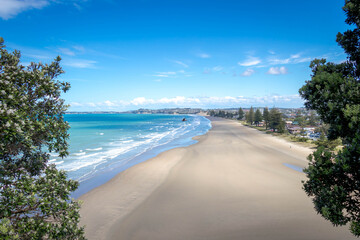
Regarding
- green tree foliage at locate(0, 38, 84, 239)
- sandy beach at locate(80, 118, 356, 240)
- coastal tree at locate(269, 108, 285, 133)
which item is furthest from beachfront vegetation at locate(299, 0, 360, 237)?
coastal tree at locate(269, 108, 285, 133)

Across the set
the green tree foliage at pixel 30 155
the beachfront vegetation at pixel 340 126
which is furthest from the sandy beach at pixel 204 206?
the green tree foliage at pixel 30 155

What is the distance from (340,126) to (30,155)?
8.81m

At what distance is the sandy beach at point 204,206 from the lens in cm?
1003

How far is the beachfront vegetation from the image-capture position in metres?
5.02

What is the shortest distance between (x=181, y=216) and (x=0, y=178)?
9.58 metres

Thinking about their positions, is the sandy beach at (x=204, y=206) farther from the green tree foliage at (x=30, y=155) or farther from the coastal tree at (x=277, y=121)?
the coastal tree at (x=277, y=121)

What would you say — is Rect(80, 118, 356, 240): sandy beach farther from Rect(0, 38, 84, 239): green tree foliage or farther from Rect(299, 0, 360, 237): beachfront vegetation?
Rect(0, 38, 84, 239): green tree foliage

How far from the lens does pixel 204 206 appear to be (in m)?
12.7

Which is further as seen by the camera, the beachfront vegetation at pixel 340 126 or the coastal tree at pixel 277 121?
the coastal tree at pixel 277 121

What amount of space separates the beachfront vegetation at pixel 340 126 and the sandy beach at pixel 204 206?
562 cm

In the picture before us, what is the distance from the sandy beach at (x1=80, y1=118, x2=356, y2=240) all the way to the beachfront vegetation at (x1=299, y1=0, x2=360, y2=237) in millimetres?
5621

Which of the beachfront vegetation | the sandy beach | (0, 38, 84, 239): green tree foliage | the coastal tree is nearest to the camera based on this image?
(0, 38, 84, 239): green tree foliage

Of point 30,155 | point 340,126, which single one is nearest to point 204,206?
point 340,126

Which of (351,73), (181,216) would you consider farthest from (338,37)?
(181,216)
